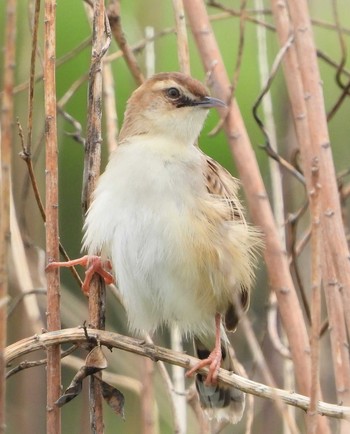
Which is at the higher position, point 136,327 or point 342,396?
point 136,327

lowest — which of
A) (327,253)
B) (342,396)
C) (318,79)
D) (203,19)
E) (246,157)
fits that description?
(342,396)

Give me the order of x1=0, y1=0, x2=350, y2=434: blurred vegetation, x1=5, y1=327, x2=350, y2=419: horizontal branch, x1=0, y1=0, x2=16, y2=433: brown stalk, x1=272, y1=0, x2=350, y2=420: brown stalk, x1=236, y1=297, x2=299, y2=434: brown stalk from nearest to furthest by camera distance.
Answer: x1=0, y1=0, x2=16, y2=433: brown stalk, x1=236, y1=297, x2=299, y2=434: brown stalk, x1=5, y1=327, x2=350, y2=419: horizontal branch, x1=272, y1=0, x2=350, y2=420: brown stalk, x1=0, y1=0, x2=350, y2=434: blurred vegetation

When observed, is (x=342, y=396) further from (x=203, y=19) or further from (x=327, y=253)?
(x=203, y=19)

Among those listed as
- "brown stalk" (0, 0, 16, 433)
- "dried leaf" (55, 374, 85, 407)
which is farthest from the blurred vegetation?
"brown stalk" (0, 0, 16, 433)

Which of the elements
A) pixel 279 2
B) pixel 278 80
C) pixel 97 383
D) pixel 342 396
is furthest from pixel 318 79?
pixel 278 80

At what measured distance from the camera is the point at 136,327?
146 inches

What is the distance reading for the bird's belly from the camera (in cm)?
331

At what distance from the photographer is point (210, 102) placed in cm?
342

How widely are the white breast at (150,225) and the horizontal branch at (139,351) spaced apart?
1.83ft

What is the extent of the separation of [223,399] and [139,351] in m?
1.05

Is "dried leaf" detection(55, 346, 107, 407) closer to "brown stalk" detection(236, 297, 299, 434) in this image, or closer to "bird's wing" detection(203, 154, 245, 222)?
"brown stalk" detection(236, 297, 299, 434)

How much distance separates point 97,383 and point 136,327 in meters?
0.84

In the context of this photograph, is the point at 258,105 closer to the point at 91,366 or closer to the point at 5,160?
the point at 91,366

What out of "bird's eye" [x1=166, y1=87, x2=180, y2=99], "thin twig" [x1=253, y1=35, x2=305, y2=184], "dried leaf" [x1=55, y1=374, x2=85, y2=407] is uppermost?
"bird's eye" [x1=166, y1=87, x2=180, y2=99]
